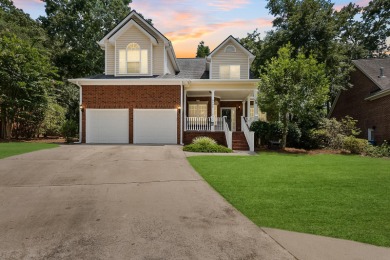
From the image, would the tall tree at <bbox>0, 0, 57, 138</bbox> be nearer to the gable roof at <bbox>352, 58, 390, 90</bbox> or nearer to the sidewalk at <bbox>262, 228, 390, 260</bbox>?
the sidewalk at <bbox>262, 228, 390, 260</bbox>

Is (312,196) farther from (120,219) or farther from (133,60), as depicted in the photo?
(133,60)

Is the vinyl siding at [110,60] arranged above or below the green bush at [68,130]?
above

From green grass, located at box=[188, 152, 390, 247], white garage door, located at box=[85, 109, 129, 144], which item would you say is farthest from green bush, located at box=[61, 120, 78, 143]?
green grass, located at box=[188, 152, 390, 247]

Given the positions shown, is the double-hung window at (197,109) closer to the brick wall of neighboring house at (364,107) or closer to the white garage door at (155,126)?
the white garage door at (155,126)

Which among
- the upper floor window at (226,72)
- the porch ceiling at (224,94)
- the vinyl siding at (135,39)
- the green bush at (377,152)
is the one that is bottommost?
the green bush at (377,152)

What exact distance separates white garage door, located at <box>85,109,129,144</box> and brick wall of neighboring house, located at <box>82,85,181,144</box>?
300 millimetres

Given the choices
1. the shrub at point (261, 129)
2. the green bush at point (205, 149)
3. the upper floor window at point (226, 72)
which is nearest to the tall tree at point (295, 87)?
the shrub at point (261, 129)

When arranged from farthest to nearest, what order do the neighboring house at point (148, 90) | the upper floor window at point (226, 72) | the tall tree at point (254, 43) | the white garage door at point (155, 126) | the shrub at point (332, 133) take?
1. the tall tree at point (254, 43)
2. the upper floor window at point (226, 72)
3. the white garage door at point (155, 126)
4. the neighboring house at point (148, 90)
5. the shrub at point (332, 133)

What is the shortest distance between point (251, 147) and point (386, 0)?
29590mm

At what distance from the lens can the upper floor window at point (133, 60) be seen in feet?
60.6

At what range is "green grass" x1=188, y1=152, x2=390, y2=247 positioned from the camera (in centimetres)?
418

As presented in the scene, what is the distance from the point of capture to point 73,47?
31.1 metres

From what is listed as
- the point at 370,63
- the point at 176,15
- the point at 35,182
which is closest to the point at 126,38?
the point at 176,15

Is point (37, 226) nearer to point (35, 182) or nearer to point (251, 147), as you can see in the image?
point (35, 182)
